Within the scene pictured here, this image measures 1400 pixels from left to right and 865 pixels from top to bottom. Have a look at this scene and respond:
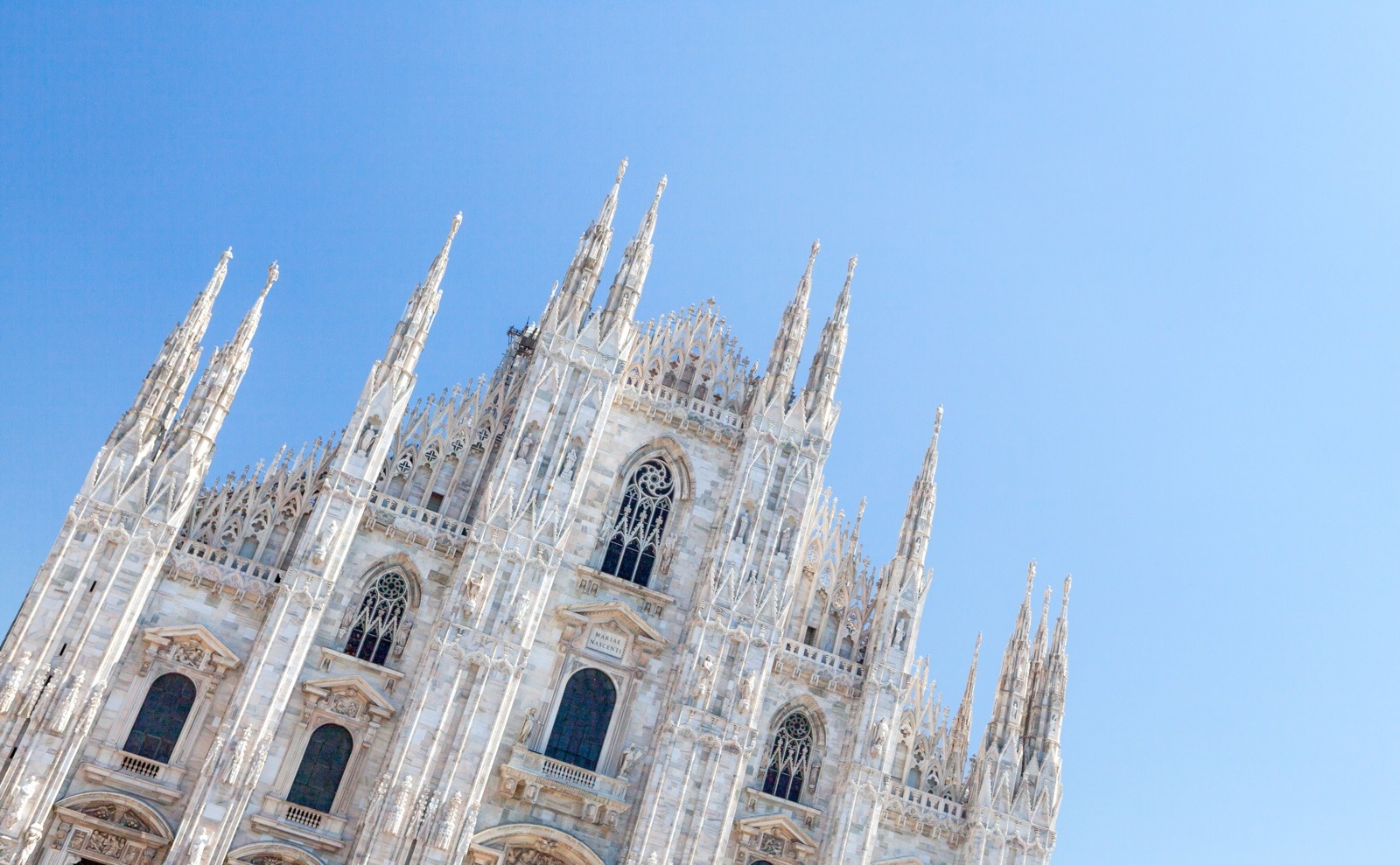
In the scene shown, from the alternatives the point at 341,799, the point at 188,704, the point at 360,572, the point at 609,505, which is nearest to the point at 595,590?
the point at 609,505

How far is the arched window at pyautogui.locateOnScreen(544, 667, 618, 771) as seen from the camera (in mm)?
30453

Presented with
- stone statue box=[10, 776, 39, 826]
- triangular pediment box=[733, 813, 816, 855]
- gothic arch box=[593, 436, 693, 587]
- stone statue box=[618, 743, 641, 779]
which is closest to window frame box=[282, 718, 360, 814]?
stone statue box=[10, 776, 39, 826]

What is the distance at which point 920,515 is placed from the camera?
35.2m

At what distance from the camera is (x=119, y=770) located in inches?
1047

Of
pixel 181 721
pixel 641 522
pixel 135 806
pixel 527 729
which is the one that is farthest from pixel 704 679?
pixel 135 806

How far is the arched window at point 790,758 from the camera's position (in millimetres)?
32000

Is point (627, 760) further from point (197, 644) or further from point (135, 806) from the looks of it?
point (135, 806)

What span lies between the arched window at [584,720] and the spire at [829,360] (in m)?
10.3

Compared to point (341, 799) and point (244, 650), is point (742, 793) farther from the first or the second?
point (244, 650)

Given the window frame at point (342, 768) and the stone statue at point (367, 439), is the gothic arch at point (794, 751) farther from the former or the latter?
the stone statue at point (367, 439)

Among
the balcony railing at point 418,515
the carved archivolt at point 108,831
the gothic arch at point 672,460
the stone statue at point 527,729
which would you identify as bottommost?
the carved archivolt at point 108,831

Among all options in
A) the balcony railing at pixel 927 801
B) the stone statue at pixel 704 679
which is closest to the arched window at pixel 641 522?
the stone statue at pixel 704 679

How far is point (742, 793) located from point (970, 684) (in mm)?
8147

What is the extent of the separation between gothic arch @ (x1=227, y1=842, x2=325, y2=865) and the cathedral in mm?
64
